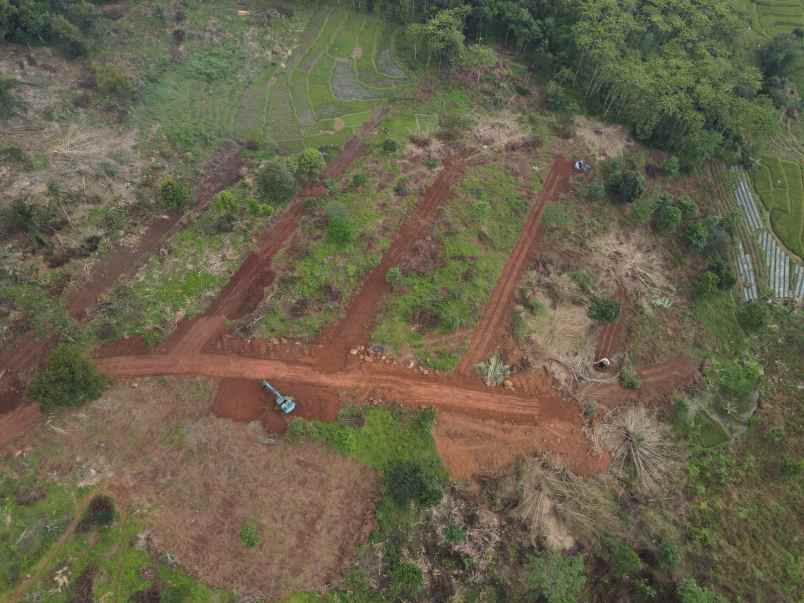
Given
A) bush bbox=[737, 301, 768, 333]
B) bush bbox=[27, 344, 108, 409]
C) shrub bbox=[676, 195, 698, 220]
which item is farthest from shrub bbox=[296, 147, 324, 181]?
bush bbox=[737, 301, 768, 333]

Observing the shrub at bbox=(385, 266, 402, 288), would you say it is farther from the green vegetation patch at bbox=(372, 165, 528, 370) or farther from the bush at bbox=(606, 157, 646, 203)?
the bush at bbox=(606, 157, 646, 203)

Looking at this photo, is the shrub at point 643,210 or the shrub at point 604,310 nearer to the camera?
the shrub at point 604,310

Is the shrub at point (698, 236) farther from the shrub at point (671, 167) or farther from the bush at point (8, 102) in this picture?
the bush at point (8, 102)

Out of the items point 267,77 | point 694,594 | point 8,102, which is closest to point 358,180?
point 267,77

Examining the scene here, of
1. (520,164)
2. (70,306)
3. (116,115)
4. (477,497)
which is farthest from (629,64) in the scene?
(70,306)

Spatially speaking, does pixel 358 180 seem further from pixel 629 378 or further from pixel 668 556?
pixel 668 556

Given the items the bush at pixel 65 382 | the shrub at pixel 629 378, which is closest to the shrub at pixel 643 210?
the shrub at pixel 629 378

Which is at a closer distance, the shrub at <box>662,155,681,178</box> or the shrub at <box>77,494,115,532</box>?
the shrub at <box>77,494,115,532</box>
